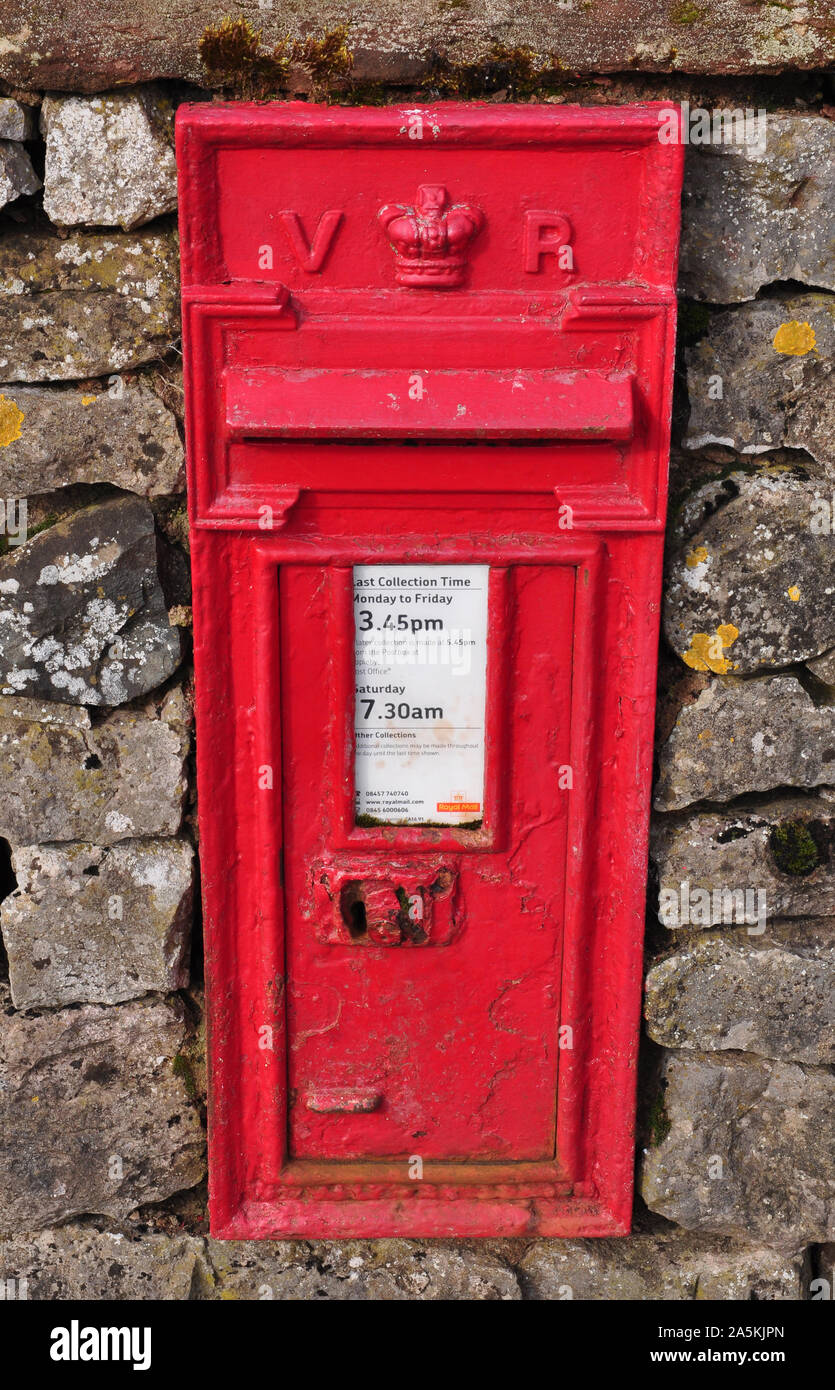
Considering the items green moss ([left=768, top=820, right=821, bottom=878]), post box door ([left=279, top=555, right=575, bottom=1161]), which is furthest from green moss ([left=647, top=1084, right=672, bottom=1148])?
green moss ([left=768, top=820, right=821, bottom=878])

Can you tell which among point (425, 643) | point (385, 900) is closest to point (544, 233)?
point (425, 643)

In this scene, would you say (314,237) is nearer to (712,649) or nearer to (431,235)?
(431,235)

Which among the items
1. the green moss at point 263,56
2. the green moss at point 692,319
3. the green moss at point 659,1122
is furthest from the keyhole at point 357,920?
the green moss at point 263,56

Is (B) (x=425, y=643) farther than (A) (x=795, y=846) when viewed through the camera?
No

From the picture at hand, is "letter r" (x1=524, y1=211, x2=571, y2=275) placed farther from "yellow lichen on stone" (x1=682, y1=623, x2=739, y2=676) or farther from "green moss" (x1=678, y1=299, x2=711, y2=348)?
"yellow lichen on stone" (x1=682, y1=623, x2=739, y2=676)

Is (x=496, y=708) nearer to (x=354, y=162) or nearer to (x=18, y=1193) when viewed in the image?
(x=354, y=162)

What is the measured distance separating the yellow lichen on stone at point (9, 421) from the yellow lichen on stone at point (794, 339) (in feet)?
3.90

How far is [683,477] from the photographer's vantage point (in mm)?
1717

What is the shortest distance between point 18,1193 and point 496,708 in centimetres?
125

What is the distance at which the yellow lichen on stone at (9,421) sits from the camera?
1673 millimetres

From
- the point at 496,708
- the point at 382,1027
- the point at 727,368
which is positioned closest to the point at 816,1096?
the point at 382,1027

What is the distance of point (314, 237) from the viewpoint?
4.84 ft

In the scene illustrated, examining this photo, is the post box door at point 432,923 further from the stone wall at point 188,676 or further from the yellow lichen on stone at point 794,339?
the yellow lichen on stone at point 794,339

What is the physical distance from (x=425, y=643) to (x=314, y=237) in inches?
23.5
